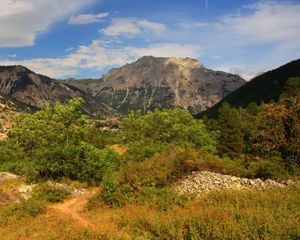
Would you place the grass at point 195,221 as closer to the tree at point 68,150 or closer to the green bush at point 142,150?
the tree at point 68,150

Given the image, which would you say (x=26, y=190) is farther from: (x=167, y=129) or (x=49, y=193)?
(x=167, y=129)

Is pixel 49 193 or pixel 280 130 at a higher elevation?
pixel 280 130

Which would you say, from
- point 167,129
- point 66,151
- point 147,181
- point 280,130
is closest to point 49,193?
point 66,151

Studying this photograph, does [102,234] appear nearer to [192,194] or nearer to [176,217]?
[176,217]

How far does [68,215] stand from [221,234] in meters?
13.1

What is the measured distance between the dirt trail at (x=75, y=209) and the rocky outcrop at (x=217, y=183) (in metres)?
6.35

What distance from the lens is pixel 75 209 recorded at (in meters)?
25.9

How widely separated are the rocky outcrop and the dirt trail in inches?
250

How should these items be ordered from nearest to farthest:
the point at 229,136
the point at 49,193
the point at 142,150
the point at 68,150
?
the point at 49,193
the point at 68,150
the point at 142,150
the point at 229,136

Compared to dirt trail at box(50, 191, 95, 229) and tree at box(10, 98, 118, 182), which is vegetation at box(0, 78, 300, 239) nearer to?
tree at box(10, 98, 118, 182)

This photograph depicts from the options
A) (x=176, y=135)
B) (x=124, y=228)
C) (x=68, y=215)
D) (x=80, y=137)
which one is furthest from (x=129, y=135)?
(x=124, y=228)

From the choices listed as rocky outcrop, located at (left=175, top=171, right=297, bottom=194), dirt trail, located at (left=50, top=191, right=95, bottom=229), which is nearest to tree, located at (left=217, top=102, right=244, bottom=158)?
dirt trail, located at (left=50, top=191, right=95, bottom=229)

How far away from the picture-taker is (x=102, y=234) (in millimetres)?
15609

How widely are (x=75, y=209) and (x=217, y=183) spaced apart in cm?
1021
